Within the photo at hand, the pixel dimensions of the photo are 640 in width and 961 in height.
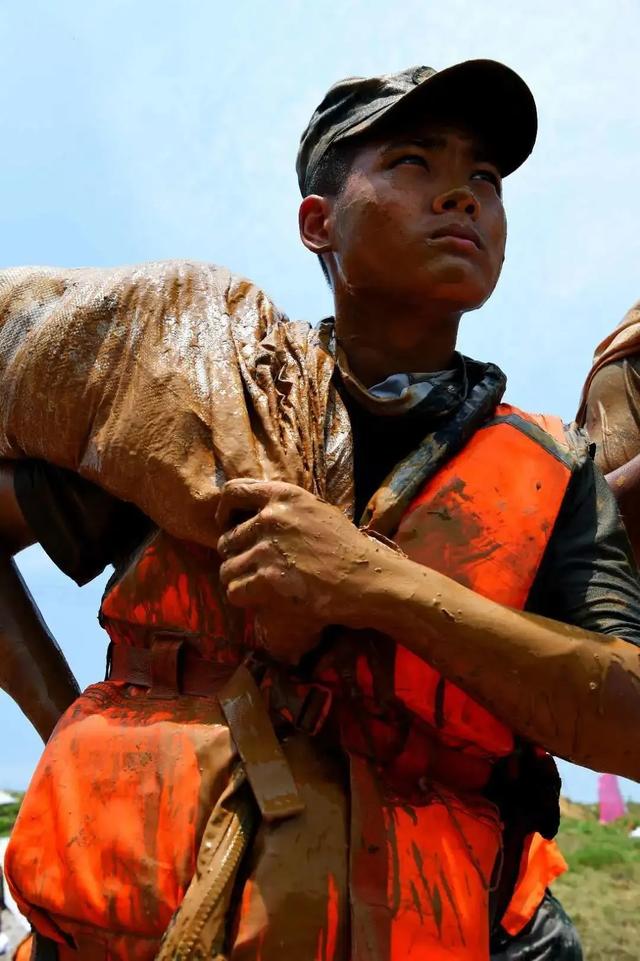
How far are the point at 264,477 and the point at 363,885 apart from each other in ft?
2.18

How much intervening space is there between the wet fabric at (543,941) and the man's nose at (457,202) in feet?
4.89

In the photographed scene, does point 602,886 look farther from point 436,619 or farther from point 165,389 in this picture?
point 165,389

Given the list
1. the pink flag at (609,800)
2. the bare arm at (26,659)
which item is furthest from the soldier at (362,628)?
the pink flag at (609,800)

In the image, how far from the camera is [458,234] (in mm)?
2113

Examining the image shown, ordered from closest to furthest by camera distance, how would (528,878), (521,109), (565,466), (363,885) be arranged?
(363,885)
(565,466)
(521,109)
(528,878)

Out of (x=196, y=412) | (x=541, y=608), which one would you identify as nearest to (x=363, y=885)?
(x=541, y=608)

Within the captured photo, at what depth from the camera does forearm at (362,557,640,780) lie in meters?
1.73

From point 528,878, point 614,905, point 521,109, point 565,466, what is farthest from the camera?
point 614,905

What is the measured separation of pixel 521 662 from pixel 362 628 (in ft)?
0.87

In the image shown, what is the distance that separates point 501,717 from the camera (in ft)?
5.90

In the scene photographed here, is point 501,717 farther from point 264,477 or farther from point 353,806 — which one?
point 264,477

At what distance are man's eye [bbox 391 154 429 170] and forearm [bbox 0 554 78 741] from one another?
1.16m

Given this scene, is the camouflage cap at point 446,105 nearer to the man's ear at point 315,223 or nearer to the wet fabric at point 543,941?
the man's ear at point 315,223

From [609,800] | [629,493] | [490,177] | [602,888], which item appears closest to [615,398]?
[629,493]
